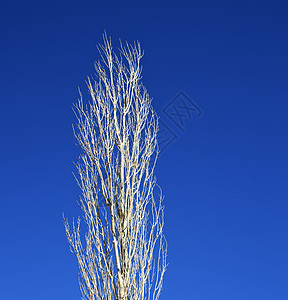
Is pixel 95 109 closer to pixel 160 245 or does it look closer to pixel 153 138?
pixel 153 138

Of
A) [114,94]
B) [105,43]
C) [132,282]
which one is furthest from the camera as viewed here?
[105,43]

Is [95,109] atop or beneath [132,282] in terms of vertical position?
atop

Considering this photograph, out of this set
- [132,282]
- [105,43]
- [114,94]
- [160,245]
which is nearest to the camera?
[132,282]

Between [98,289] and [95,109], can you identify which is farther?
[95,109]

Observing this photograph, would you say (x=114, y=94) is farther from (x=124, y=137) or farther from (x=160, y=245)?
(x=160, y=245)

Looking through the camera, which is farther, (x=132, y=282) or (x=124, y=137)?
(x=124, y=137)

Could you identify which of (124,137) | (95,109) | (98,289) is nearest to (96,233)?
(98,289)

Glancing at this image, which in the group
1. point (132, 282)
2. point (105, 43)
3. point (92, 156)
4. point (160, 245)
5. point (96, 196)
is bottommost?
point (132, 282)

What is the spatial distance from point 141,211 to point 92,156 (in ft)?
2.88

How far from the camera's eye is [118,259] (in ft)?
14.9

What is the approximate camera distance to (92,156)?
4.94m

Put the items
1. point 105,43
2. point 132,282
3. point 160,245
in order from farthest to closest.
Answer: point 105,43 < point 160,245 < point 132,282

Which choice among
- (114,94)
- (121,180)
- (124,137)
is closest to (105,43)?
(114,94)

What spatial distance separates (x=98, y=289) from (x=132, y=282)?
0.41 m
